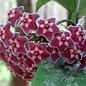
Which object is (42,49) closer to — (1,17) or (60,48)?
(60,48)

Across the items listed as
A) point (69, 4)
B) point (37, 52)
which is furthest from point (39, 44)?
point (69, 4)

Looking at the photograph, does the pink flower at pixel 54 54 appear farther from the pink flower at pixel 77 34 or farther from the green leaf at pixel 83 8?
the green leaf at pixel 83 8

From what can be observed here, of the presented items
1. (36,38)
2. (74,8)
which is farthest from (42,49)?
(74,8)

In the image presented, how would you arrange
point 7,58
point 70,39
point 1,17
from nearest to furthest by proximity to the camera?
point 70,39, point 7,58, point 1,17

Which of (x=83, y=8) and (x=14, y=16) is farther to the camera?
(x=83, y=8)

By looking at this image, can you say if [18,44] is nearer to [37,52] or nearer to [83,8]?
[37,52]

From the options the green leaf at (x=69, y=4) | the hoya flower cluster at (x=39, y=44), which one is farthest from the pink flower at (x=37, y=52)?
the green leaf at (x=69, y=4)

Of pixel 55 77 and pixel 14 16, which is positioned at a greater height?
pixel 14 16
